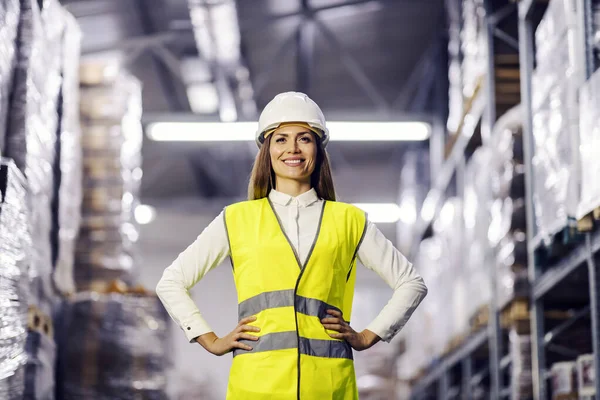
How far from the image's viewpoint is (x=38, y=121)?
4.88 metres

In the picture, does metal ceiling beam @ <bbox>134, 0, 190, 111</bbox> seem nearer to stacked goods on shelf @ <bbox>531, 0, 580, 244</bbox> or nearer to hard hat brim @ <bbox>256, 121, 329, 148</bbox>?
stacked goods on shelf @ <bbox>531, 0, 580, 244</bbox>

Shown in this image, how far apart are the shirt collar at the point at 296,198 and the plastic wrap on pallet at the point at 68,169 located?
287 centimetres

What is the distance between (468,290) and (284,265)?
6040 millimetres

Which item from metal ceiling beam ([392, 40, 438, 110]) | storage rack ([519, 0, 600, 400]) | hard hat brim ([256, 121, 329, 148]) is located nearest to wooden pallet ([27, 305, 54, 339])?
hard hat brim ([256, 121, 329, 148])

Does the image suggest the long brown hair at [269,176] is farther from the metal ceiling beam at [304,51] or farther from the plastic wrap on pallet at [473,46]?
the metal ceiling beam at [304,51]

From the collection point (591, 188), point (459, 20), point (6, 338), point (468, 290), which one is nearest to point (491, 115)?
point (468, 290)

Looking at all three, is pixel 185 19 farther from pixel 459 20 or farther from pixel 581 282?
pixel 581 282

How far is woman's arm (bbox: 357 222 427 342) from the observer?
9.18ft

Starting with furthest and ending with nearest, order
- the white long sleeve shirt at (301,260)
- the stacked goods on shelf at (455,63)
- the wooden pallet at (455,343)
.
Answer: the stacked goods on shelf at (455,63)
the wooden pallet at (455,343)
the white long sleeve shirt at (301,260)

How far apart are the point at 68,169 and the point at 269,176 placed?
3424 millimetres

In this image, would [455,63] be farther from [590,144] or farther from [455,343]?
[590,144]

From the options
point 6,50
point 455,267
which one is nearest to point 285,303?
point 6,50

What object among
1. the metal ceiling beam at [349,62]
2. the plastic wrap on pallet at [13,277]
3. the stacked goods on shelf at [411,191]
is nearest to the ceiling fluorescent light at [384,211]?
the stacked goods on shelf at [411,191]

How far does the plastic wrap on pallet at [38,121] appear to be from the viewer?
4512 millimetres
